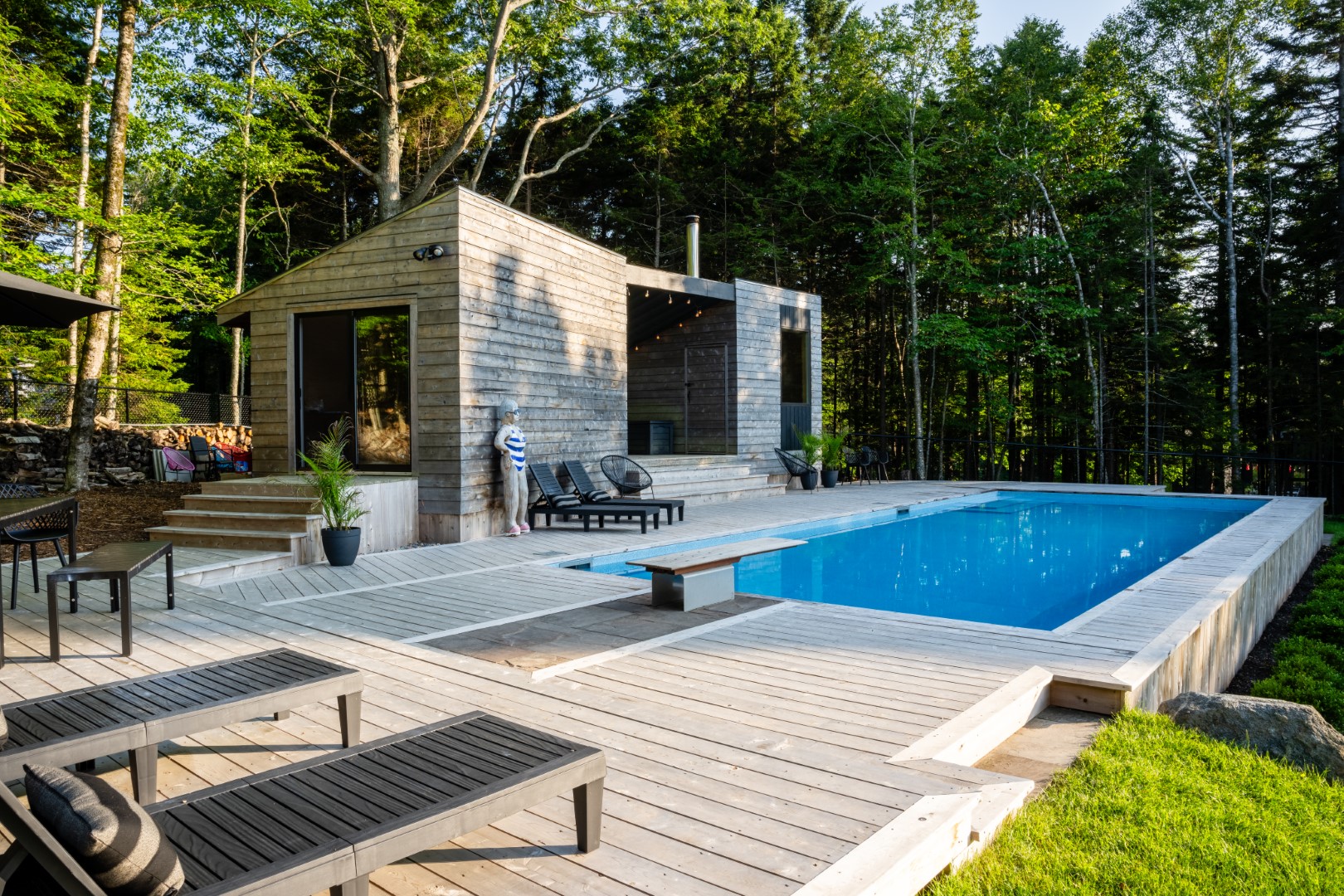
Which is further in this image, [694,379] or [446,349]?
[694,379]

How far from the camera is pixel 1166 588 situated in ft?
17.7

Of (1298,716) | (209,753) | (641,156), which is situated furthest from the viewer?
(641,156)

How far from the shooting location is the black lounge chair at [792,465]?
14.6 meters

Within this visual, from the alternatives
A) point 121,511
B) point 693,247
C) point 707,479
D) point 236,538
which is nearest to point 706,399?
point 707,479

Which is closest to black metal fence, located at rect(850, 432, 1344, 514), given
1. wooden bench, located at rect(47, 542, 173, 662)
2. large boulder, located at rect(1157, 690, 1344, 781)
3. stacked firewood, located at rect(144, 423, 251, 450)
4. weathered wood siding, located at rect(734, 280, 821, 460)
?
weathered wood siding, located at rect(734, 280, 821, 460)

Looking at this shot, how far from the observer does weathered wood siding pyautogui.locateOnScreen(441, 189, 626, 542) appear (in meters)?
8.18

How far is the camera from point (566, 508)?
888cm

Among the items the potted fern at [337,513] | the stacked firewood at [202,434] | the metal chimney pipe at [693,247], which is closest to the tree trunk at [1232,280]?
the metal chimney pipe at [693,247]

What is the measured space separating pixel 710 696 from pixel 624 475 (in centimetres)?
750

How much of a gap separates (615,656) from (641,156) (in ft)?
58.8

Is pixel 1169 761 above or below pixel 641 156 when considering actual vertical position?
below

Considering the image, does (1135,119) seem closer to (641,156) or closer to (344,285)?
(641,156)

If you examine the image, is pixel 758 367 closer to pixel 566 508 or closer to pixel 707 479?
pixel 707 479

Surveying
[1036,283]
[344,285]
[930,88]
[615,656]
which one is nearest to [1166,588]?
[615,656]
